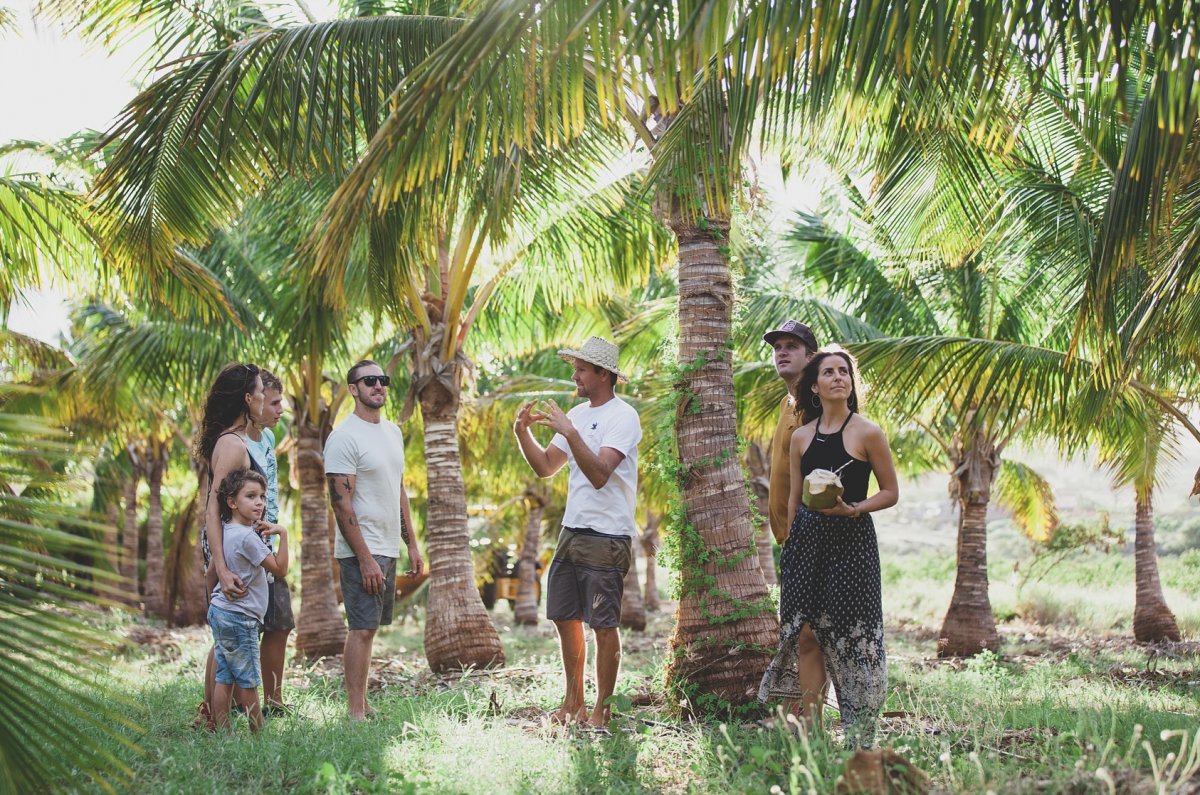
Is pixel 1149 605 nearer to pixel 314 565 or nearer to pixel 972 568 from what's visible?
pixel 972 568

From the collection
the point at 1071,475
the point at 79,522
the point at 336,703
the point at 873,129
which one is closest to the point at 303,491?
the point at 336,703

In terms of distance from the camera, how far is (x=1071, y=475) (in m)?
58.1

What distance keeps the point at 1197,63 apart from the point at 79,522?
3.83 m

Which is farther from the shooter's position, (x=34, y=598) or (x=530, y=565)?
(x=530, y=565)

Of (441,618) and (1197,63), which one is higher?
(1197,63)

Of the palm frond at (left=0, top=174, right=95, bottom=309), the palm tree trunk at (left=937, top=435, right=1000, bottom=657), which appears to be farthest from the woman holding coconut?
the palm tree trunk at (left=937, top=435, right=1000, bottom=657)

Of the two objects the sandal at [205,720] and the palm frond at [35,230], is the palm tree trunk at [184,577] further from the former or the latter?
the sandal at [205,720]

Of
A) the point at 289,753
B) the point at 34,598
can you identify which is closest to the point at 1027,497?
the point at 289,753

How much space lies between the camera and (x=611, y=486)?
5758mm

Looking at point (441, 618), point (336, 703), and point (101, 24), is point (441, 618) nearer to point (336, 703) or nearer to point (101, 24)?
point (336, 703)

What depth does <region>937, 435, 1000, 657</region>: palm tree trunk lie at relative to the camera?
45.8 ft

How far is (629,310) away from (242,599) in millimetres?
11268

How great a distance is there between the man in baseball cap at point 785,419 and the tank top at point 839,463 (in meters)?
0.20

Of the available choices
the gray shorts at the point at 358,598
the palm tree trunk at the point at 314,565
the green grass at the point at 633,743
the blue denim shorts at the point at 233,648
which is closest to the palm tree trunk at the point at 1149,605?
the green grass at the point at 633,743
